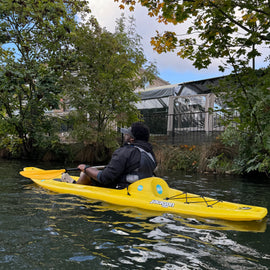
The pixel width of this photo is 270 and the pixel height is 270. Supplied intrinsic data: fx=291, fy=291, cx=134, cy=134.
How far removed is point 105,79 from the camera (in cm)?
1132

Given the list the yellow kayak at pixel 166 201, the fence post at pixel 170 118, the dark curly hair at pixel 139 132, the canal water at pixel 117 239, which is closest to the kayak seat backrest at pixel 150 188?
the yellow kayak at pixel 166 201

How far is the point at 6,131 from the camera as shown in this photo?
13.5 metres

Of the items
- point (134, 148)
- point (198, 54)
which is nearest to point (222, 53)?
point (198, 54)

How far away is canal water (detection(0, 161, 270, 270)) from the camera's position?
90.7 inches

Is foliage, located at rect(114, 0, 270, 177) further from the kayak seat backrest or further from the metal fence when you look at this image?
the metal fence

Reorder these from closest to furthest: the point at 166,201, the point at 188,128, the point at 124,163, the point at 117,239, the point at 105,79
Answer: the point at 117,239
the point at 166,201
the point at 124,163
the point at 105,79
the point at 188,128

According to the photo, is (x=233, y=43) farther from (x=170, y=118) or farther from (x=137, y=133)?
(x=170, y=118)

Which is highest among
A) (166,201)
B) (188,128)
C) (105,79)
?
(105,79)

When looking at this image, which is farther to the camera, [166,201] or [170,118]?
[170,118]

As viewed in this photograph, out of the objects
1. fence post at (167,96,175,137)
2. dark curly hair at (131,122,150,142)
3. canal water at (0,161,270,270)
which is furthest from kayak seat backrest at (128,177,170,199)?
fence post at (167,96,175,137)

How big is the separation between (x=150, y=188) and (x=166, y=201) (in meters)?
0.34

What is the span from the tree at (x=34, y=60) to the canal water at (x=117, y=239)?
884 centimetres

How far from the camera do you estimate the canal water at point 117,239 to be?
7.56 ft

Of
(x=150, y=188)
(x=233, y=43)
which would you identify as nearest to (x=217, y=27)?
(x=233, y=43)
